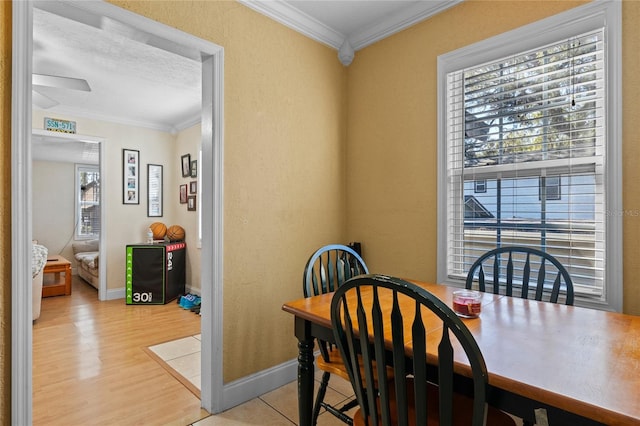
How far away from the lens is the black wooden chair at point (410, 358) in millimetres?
881

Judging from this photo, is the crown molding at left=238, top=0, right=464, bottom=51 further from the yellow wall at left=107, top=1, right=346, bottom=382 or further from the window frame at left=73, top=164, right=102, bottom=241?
the window frame at left=73, top=164, right=102, bottom=241

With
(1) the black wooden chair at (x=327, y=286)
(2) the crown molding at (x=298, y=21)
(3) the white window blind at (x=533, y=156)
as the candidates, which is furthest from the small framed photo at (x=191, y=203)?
(3) the white window blind at (x=533, y=156)

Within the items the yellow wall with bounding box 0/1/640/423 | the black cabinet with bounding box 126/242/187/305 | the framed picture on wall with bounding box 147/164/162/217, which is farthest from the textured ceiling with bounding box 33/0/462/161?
the black cabinet with bounding box 126/242/187/305

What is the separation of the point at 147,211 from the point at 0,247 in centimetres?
400

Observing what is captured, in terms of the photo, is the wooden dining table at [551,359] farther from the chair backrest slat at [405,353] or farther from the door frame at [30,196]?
the door frame at [30,196]

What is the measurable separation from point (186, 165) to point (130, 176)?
811 millimetres

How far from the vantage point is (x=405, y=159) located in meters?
2.54

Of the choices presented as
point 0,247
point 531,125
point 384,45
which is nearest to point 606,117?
point 531,125

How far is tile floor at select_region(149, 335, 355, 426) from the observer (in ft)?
6.58

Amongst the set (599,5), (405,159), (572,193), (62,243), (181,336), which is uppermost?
(599,5)

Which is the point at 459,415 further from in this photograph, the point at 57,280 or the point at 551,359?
the point at 57,280

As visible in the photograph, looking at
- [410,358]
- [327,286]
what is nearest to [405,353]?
[410,358]

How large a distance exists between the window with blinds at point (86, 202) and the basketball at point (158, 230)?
10.8ft

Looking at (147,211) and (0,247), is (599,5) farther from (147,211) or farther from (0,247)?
(147,211)
